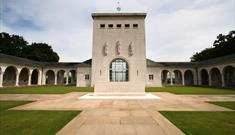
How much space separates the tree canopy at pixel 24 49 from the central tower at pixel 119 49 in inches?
1804

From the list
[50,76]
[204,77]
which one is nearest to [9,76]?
[50,76]

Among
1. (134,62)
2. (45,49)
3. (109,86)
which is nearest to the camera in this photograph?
(109,86)

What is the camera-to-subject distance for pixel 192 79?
41.5 m

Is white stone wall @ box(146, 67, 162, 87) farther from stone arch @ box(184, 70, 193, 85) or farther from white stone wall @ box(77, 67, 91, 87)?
white stone wall @ box(77, 67, 91, 87)

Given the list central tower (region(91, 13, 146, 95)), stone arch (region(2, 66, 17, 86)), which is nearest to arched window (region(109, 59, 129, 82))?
central tower (region(91, 13, 146, 95))

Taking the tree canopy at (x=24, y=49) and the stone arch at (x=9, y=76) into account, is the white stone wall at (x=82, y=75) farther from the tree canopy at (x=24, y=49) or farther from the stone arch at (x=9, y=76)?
the tree canopy at (x=24, y=49)

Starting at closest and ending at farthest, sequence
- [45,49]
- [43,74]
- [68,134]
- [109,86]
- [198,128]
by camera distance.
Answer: [68,134]
[198,128]
[109,86]
[43,74]
[45,49]

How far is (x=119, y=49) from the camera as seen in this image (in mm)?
16203

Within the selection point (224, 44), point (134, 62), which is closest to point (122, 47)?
point (134, 62)

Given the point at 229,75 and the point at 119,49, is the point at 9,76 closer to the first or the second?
the point at 119,49

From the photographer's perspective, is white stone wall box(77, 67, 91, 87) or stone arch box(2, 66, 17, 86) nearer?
stone arch box(2, 66, 17, 86)

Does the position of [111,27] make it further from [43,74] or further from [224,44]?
[224,44]

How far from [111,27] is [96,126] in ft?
45.1

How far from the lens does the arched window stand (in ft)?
54.0
